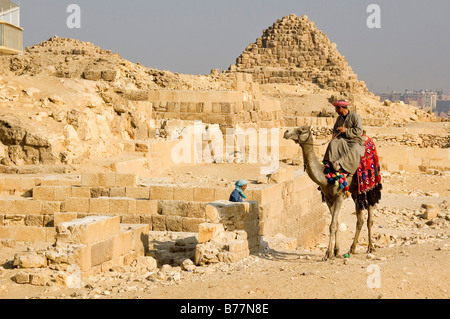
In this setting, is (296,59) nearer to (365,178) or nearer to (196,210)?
(196,210)

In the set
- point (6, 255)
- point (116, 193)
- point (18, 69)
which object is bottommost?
point (6, 255)

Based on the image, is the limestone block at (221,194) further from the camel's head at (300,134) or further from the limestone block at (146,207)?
the camel's head at (300,134)

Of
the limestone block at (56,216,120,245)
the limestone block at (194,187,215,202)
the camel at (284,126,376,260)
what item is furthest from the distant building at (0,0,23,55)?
the camel at (284,126,376,260)

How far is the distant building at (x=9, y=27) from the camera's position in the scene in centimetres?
1802

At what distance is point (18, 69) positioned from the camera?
28.1 meters

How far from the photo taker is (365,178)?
31.1ft

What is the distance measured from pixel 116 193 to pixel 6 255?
7.74 ft

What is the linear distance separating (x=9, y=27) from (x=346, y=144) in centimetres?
1199

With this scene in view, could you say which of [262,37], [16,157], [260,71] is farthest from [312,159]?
[262,37]

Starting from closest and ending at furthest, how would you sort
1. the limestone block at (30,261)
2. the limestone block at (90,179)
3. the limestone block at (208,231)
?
1. the limestone block at (30,261)
2. the limestone block at (208,231)
3. the limestone block at (90,179)

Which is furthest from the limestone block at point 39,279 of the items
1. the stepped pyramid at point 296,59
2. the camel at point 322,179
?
the stepped pyramid at point 296,59

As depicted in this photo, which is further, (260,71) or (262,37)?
(262,37)

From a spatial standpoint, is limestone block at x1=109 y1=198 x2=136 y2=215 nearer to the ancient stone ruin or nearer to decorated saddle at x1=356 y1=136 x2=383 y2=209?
the ancient stone ruin
